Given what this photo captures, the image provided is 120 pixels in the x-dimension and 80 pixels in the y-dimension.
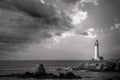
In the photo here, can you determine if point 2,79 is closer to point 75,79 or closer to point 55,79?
point 55,79

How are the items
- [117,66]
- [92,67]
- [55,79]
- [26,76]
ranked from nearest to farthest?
[55,79]
[26,76]
[117,66]
[92,67]

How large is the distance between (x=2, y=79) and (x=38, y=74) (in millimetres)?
10805

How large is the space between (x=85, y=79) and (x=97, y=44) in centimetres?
5015

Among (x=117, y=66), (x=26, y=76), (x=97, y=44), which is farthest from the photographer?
(x=97, y=44)

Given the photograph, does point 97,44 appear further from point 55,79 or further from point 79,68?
point 55,79

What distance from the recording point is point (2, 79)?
56.3 m

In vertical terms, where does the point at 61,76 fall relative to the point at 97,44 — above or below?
below

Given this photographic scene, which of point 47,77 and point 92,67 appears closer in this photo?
point 47,77

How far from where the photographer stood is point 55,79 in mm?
54375

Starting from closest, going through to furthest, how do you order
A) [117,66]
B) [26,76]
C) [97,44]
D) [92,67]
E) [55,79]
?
[55,79] < [26,76] < [117,66] < [92,67] < [97,44]

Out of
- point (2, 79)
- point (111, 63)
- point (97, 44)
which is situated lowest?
point (2, 79)

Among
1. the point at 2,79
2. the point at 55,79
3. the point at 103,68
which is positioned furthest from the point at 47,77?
the point at 103,68

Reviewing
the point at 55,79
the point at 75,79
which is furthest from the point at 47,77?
the point at 75,79

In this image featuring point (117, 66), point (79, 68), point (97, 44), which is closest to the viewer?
point (117, 66)
